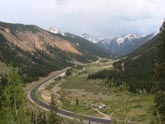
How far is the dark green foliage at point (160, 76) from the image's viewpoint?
4622 centimetres

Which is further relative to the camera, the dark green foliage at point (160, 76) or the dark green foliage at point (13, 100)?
the dark green foliage at point (13, 100)

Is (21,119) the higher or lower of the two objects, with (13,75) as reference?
lower

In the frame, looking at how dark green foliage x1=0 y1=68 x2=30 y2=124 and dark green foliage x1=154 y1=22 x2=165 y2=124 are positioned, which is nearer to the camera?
dark green foliage x1=154 y1=22 x2=165 y2=124

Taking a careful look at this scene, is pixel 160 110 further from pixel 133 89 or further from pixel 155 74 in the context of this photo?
pixel 133 89

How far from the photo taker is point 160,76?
47.2m

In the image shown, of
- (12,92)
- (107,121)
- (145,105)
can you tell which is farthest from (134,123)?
(12,92)

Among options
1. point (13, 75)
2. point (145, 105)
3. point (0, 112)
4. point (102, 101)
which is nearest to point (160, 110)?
point (13, 75)

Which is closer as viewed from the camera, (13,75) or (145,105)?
(13,75)

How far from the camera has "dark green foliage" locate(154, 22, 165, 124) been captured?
152 ft

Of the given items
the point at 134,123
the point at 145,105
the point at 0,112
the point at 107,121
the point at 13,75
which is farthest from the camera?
the point at 145,105

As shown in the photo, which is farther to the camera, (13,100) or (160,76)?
(13,100)

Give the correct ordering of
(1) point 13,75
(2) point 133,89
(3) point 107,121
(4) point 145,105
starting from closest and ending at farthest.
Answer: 1. (1) point 13,75
2. (3) point 107,121
3. (4) point 145,105
4. (2) point 133,89

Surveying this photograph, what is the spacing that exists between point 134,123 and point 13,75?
70.2 meters

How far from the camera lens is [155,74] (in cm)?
4719
